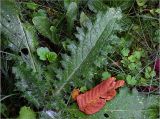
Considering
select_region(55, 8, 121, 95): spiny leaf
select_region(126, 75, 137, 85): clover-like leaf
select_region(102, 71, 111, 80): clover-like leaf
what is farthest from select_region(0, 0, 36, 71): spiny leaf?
select_region(126, 75, 137, 85): clover-like leaf

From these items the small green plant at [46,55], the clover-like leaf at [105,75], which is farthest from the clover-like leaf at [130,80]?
the small green plant at [46,55]

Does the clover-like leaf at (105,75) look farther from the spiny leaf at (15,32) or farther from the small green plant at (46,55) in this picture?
the spiny leaf at (15,32)

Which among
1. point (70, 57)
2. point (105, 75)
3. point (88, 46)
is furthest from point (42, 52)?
point (105, 75)

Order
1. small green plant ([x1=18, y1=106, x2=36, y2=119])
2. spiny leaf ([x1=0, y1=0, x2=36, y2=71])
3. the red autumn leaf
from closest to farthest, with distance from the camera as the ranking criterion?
small green plant ([x1=18, y1=106, x2=36, y2=119]), the red autumn leaf, spiny leaf ([x1=0, y1=0, x2=36, y2=71])

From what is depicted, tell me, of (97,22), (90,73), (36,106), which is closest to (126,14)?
(97,22)

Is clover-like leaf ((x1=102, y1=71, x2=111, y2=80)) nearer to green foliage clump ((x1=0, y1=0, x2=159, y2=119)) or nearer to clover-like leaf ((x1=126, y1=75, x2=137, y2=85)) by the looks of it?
green foliage clump ((x1=0, y1=0, x2=159, y2=119))

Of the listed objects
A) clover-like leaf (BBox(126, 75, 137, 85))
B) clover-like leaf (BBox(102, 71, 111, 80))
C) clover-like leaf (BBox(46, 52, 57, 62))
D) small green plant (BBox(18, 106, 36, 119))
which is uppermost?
clover-like leaf (BBox(46, 52, 57, 62))

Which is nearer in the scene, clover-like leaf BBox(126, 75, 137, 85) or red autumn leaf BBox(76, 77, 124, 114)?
red autumn leaf BBox(76, 77, 124, 114)

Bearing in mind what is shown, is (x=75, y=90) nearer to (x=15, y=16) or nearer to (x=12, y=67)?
(x=12, y=67)

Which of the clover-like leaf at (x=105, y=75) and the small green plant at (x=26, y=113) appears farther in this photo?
the clover-like leaf at (x=105, y=75)
